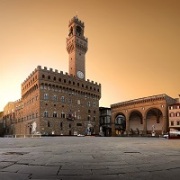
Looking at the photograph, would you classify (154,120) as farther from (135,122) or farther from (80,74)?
(80,74)

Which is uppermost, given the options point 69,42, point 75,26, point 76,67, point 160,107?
point 75,26

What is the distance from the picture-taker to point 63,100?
69938mm

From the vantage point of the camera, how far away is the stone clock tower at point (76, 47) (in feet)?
258

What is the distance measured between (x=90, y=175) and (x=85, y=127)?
7095cm

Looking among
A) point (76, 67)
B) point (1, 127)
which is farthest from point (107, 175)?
point (1, 127)

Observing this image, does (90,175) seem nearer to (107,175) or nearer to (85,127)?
(107,175)

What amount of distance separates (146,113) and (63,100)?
74.9 ft

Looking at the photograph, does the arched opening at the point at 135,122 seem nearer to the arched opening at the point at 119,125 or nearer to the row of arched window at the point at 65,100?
the arched opening at the point at 119,125

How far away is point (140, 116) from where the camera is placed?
235ft

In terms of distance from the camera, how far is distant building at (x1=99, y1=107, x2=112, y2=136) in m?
82.7

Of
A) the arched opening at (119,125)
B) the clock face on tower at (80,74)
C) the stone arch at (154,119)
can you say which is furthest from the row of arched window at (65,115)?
the stone arch at (154,119)

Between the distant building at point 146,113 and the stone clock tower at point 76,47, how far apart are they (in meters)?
16.1

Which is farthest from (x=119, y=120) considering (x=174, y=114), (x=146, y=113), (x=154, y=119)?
(x=174, y=114)

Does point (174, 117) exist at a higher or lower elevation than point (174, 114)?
lower
